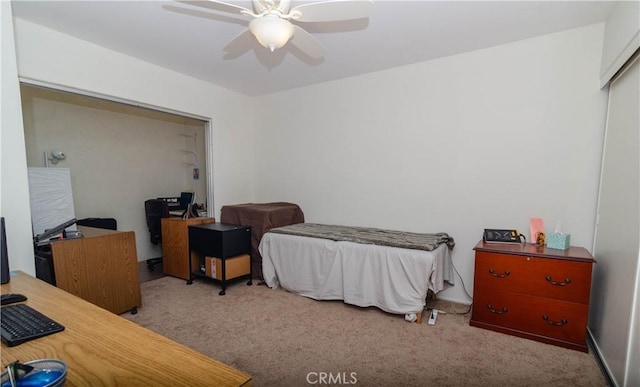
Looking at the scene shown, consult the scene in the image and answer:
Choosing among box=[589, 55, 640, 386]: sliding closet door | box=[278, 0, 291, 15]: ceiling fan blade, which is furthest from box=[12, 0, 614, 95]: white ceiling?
box=[589, 55, 640, 386]: sliding closet door

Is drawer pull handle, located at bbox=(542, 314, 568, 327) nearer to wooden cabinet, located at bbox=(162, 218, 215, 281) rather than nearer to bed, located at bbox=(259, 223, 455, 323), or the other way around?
bed, located at bbox=(259, 223, 455, 323)

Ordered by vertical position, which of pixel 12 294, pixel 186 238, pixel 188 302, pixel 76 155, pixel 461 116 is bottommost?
pixel 188 302

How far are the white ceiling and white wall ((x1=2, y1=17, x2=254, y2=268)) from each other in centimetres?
12

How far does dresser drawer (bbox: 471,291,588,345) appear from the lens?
2.07 metres

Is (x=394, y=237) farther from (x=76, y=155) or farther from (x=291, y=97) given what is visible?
(x=76, y=155)

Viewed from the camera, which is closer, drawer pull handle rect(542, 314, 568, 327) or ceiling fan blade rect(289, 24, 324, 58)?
ceiling fan blade rect(289, 24, 324, 58)

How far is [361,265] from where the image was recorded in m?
2.77

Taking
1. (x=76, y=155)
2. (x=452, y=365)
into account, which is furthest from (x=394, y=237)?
(x=76, y=155)

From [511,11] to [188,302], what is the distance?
3.74m

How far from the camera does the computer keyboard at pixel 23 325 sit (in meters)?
0.94

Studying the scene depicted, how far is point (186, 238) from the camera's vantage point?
3502 millimetres

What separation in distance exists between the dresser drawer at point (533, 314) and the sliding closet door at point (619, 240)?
0.48 feet

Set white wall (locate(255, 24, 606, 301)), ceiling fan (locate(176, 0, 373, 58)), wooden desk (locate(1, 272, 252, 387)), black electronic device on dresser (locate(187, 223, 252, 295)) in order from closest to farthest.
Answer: wooden desk (locate(1, 272, 252, 387)) → ceiling fan (locate(176, 0, 373, 58)) → white wall (locate(255, 24, 606, 301)) → black electronic device on dresser (locate(187, 223, 252, 295))

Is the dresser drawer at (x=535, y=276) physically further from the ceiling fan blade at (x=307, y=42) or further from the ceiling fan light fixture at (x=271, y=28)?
the ceiling fan light fixture at (x=271, y=28)
